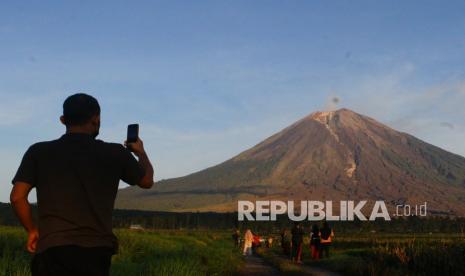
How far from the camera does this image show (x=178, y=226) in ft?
543

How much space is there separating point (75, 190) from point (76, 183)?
0.15 ft

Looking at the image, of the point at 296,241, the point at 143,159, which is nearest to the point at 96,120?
the point at 143,159

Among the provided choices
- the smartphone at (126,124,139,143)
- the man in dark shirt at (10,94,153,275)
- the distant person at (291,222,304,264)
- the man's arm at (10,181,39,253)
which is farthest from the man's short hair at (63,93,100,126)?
the distant person at (291,222,304,264)

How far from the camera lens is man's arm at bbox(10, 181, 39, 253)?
500cm

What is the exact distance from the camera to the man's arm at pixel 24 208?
5.00m

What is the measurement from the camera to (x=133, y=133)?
17.5ft

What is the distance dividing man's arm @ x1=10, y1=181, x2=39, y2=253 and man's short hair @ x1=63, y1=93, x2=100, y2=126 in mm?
535

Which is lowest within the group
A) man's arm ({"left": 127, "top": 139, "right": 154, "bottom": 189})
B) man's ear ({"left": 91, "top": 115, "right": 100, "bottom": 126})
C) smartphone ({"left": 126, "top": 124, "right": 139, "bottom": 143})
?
man's arm ({"left": 127, "top": 139, "right": 154, "bottom": 189})

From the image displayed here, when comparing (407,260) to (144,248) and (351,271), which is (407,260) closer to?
(351,271)

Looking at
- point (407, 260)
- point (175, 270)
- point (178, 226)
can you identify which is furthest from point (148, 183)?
point (178, 226)

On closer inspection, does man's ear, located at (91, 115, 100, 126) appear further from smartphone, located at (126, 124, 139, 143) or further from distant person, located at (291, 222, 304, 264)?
distant person, located at (291, 222, 304, 264)

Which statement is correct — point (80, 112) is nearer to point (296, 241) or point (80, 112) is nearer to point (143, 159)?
point (143, 159)

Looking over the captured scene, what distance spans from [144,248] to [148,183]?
14445 millimetres

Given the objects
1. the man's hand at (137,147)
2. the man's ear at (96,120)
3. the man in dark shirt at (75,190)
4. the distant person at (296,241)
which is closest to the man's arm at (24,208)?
the man in dark shirt at (75,190)
